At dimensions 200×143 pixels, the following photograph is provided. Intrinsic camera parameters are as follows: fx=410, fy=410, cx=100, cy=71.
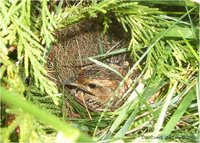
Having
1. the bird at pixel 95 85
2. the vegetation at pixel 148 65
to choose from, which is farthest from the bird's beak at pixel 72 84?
the vegetation at pixel 148 65

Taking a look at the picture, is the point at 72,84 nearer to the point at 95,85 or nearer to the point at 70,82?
the point at 70,82

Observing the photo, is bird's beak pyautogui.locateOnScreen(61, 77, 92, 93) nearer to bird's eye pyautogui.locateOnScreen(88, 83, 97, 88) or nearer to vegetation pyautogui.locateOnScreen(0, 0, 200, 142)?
bird's eye pyautogui.locateOnScreen(88, 83, 97, 88)

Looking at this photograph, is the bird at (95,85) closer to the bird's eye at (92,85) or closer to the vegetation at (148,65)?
the bird's eye at (92,85)

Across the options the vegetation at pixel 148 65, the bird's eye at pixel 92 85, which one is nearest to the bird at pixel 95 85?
the bird's eye at pixel 92 85

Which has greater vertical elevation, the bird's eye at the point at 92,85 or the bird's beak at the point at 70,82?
the bird's beak at the point at 70,82

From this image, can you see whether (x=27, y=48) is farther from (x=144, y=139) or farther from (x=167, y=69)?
(x=167, y=69)

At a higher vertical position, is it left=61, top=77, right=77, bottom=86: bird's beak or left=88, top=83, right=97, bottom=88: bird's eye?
left=61, top=77, right=77, bottom=86: bird's beak

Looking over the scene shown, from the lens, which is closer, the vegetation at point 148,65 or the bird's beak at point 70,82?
the vegetation at point 148,65

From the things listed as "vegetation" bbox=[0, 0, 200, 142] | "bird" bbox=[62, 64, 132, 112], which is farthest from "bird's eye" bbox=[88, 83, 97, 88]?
"vegetation" bbox=[0, 0, 200, 142]

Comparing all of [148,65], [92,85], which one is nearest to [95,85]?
[92,85]
